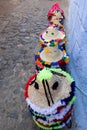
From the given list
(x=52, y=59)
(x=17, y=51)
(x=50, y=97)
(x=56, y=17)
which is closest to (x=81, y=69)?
(x=52, y=59)

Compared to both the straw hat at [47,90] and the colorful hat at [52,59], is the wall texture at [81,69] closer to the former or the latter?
the colorful hat at [52,59]

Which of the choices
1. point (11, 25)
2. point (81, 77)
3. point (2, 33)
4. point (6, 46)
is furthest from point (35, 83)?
point (11, 25)

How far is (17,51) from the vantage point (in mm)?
1960

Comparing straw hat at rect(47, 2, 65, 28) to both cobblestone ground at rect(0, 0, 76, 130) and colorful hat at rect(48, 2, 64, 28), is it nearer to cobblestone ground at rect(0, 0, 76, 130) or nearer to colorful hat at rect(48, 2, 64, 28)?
colorful hat at rect(48, 2, 64, 28)

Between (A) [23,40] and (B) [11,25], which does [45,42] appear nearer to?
(A) [23,40]

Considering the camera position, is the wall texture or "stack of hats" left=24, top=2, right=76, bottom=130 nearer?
"stack of hats" left=24, top=2, right=76, bottom=130

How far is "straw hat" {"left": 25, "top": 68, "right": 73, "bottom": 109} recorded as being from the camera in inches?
39.4

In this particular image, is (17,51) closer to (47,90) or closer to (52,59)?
(52,59)

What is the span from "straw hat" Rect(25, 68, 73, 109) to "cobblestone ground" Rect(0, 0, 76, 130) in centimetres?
29

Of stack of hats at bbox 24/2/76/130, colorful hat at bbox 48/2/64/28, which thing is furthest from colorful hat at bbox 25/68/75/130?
colorful hat at bbox 48/2/64/28

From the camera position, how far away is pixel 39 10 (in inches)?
109

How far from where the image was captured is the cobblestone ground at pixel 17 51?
133cm

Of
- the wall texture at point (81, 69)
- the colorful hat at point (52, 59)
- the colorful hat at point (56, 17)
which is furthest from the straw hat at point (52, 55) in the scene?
the colorful hat at point (56, 17)

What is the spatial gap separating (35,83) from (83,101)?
0.42 meters
